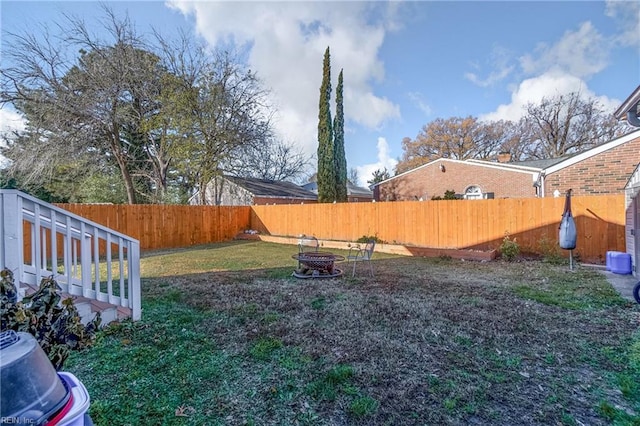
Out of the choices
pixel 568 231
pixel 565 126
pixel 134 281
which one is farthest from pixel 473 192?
pixel 134 281

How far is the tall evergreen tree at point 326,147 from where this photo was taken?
60.2 ft

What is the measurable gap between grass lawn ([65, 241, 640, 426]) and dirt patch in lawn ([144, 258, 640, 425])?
0.02 meters

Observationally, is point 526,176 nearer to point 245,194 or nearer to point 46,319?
point 245,194

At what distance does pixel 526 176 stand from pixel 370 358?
17028 millimetres

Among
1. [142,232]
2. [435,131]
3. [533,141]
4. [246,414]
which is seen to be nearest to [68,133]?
[142,232]

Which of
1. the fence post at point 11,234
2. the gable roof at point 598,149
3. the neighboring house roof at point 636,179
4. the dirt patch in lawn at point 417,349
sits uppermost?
the gable roof at point 598,149

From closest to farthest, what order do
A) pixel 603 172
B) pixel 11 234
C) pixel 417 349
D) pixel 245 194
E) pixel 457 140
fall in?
1. pixel 11 234
2. pixel 417 349
3. pixel 603 172
4. pixel 245 194
5. pixel 457 140

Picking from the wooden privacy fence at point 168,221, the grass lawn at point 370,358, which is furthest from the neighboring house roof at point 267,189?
the grass lawn at point 370,358

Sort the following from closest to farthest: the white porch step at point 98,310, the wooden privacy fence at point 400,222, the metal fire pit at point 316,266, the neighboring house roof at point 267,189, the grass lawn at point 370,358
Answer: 1. the grass lawn at point 370,358
2. the white porch step at point 98,310
3. the metal fire pit at point 316,266
4. the wooden privacy fence at point 400,222
5. the neighboring house roof at point 267,189

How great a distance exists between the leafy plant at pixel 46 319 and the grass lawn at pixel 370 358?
1.59 feet

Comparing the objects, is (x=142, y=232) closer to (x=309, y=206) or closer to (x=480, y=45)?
(x=309, y=206)

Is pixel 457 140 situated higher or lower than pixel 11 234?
higher

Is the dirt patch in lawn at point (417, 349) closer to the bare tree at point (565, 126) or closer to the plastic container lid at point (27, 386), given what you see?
the plastic container lid at point (27, 386)

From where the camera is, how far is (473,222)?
9.30 metres
